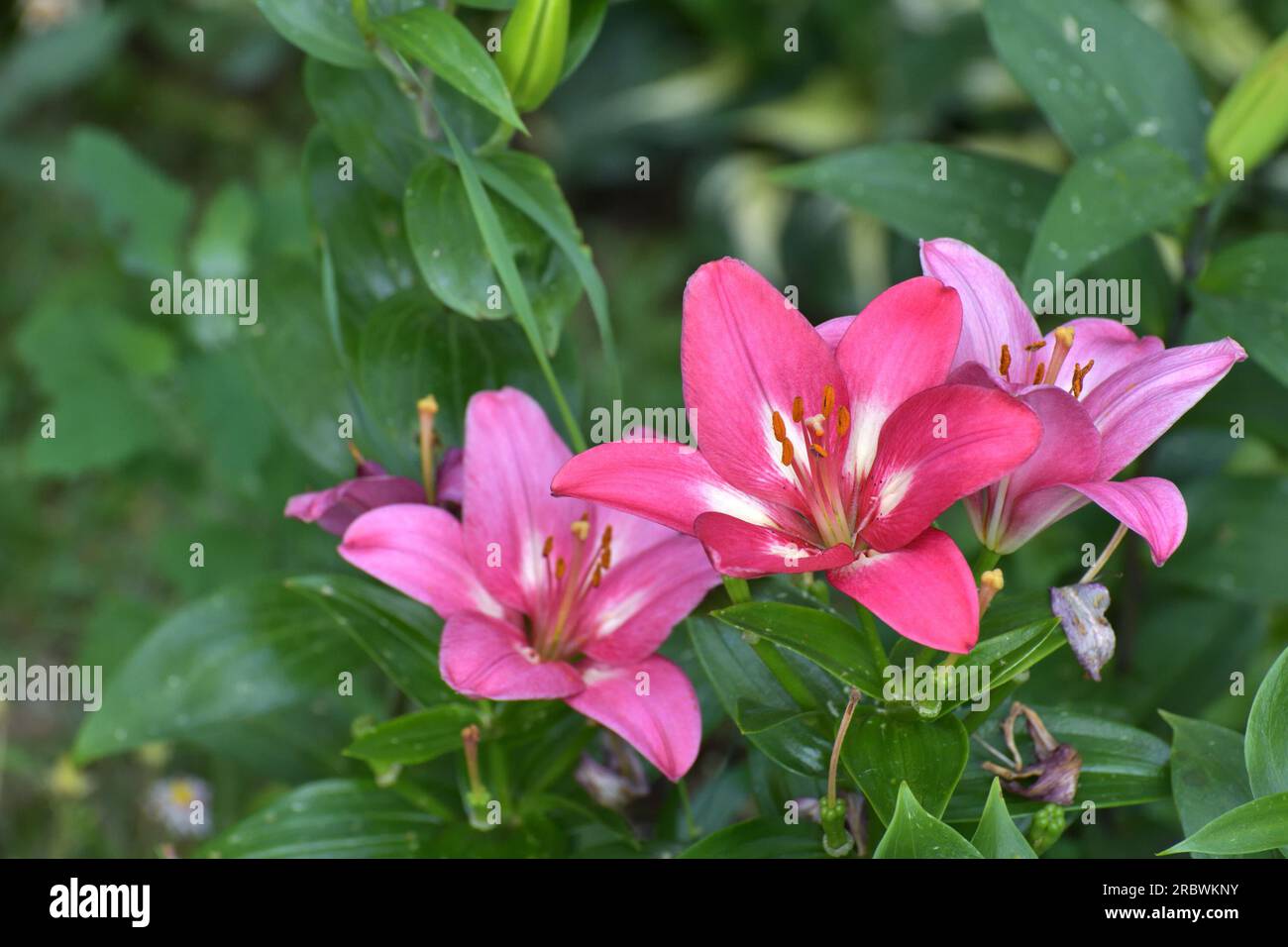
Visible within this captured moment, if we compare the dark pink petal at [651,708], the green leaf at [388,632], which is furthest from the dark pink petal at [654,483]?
the green leaf at [388,632]

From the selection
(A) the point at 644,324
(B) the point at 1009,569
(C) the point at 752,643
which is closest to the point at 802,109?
(A) the point at 644,324

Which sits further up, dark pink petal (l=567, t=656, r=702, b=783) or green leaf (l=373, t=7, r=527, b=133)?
green leaf (l=373, t=7, r=527, b=133)

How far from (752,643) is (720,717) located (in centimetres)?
19

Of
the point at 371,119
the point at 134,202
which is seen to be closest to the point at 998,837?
the point at 371,119

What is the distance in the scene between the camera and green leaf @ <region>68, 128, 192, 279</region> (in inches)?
51.0

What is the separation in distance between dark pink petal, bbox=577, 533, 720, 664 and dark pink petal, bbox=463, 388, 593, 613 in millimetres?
35

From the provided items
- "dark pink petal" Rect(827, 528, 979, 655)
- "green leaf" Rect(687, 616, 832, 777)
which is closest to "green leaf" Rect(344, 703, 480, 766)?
"green leaf" Rect(687, 616, 832, 777)

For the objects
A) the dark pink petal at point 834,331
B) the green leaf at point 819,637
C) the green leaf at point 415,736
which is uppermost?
the dark pink petal at point 834,331

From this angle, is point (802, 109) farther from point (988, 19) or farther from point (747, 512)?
point (747, 512)

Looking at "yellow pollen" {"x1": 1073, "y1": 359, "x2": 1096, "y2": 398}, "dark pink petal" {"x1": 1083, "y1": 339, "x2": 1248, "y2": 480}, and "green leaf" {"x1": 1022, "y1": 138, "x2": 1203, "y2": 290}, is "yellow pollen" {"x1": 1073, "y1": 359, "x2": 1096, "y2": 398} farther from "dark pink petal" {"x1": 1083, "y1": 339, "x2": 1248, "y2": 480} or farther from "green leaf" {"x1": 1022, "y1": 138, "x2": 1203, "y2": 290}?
"green leaf" {"x1": 1022, "y1": 138, "x2": 1203, "y2": 290}

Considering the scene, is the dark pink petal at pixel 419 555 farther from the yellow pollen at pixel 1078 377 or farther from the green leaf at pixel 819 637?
the yellow pollen at pixel 1078 377

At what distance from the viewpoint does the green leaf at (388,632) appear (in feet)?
2.43

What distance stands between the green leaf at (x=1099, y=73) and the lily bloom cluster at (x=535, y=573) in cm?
45

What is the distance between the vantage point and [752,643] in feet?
2.06
